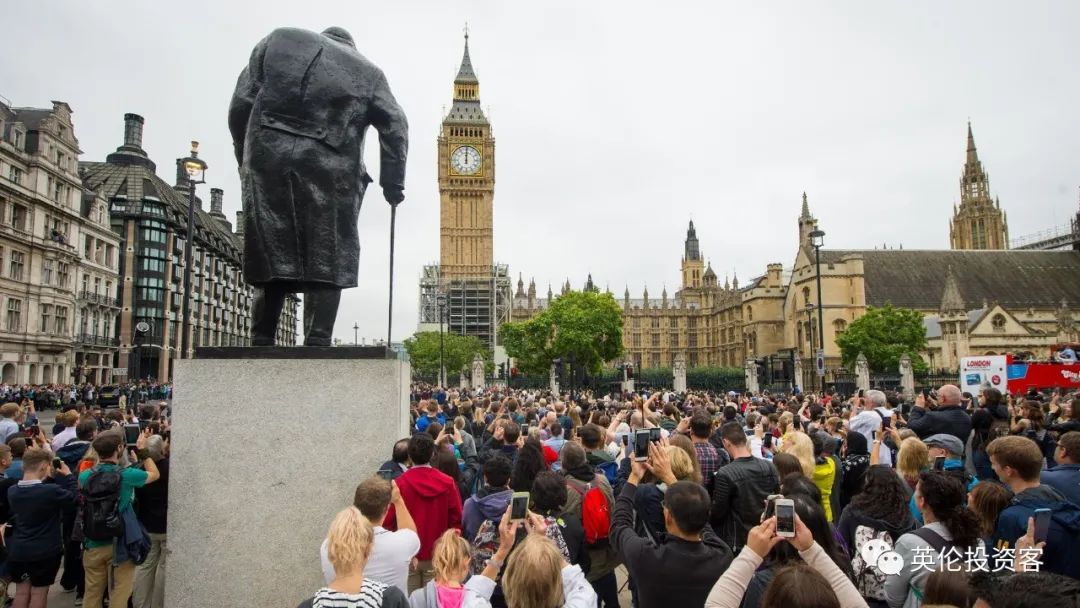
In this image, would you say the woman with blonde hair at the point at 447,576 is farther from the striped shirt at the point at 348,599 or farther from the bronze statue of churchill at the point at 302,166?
the bronze statue of churchill at the point at 302,166

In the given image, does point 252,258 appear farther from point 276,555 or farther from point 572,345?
point 572,345

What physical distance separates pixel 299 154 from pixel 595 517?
147 inches

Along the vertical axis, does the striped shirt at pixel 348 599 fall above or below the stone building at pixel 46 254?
below

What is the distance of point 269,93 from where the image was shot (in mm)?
5391

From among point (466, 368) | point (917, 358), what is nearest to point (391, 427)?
point (917, 358)

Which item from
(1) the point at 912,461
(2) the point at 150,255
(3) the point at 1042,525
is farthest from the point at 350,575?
(2) the point at 150,255

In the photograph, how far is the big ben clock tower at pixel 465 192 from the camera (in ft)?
334

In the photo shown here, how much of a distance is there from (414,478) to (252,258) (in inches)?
92.8

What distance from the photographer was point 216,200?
85438 mm

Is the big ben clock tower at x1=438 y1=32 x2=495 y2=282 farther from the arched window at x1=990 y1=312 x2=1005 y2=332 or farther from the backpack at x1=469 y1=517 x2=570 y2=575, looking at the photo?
the backpack at x1=469 y1=517 x2=570 y2=575

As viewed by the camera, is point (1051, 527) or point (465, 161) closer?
point (1051, 527)

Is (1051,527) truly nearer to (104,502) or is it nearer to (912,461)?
(912,461)

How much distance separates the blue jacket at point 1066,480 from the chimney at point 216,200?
92.8 metres

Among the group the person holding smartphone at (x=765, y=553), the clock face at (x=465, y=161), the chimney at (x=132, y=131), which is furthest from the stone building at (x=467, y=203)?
the person holding smartphone at (x=765, y=553)
